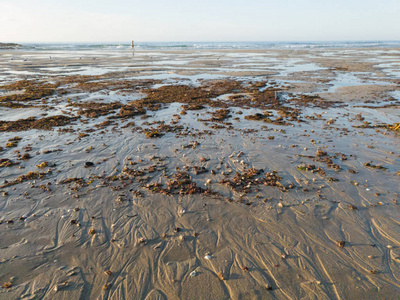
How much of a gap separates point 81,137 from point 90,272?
997 centimetres

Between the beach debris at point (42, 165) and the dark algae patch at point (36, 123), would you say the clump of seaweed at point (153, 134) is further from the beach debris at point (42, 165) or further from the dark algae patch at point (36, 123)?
the dark algae patch at point (36, 123)

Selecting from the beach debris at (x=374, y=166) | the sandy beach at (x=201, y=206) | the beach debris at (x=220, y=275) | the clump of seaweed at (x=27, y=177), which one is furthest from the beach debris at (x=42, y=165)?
the beach debris at (x=374, y=166)

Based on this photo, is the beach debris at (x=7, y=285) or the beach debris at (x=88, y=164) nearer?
the beach debris at (x=7, y=285)

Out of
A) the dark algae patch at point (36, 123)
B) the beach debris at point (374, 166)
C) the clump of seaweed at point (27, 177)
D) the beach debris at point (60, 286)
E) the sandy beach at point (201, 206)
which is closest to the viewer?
the beach debris at point (60, 286)

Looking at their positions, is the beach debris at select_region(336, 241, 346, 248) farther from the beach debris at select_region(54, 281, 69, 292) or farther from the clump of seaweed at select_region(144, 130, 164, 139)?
the clump of seaweed at select_region(144, 130, 164, 139)

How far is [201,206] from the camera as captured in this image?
8.15 m

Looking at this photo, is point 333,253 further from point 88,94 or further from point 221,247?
point 88,94

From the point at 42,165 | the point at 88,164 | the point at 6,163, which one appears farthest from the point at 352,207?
the point at 6,163

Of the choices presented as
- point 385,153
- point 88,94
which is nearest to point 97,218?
point 385,153

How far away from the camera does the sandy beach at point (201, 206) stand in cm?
557

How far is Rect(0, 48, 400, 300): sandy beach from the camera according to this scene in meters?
5.57

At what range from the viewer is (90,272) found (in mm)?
5773

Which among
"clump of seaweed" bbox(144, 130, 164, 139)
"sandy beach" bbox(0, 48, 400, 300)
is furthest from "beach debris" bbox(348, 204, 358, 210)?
"clump of seaweed" bbox(144, 130, 164, 139)

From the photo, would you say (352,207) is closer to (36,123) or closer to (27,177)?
(27,177)
